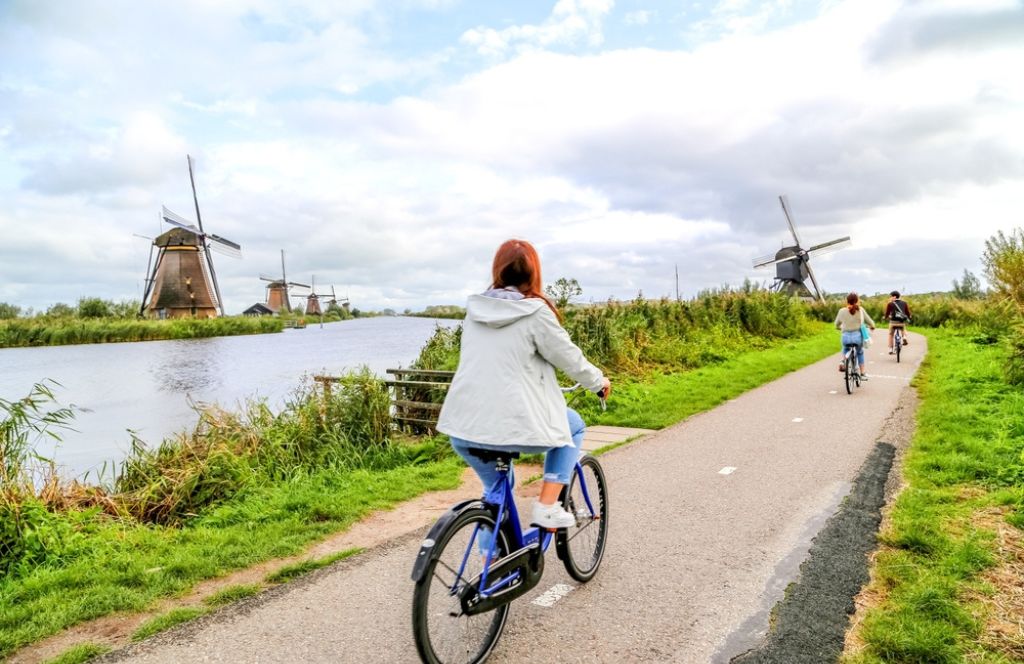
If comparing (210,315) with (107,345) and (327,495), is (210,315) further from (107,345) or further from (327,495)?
(327,495)

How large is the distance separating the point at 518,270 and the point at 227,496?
5.62 metres

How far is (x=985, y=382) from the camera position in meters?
11.1

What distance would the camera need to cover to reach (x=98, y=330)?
45719 mm

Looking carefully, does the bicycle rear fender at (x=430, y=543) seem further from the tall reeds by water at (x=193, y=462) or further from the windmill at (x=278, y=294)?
the windmill at (x=278, y=294)

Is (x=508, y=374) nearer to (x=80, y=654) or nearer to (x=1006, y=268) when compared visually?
(x=80, y=654)

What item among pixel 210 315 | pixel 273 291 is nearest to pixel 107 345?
pixel 210 315

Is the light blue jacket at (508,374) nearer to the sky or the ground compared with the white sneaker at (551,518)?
nearer to the sky

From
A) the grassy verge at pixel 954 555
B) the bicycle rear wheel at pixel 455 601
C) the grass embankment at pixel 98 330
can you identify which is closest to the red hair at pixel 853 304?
the grassy verge at pixel 954 555

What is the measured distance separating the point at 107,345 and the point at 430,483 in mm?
44406

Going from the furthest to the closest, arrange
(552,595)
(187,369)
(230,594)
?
1. (187,369)
2. (230,594)
3. (552,595)

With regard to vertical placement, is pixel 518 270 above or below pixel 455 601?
above

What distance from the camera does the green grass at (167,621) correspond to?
3.54 metres

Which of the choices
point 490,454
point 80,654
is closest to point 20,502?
point 80,654

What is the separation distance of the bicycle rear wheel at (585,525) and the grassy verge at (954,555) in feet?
4.94
